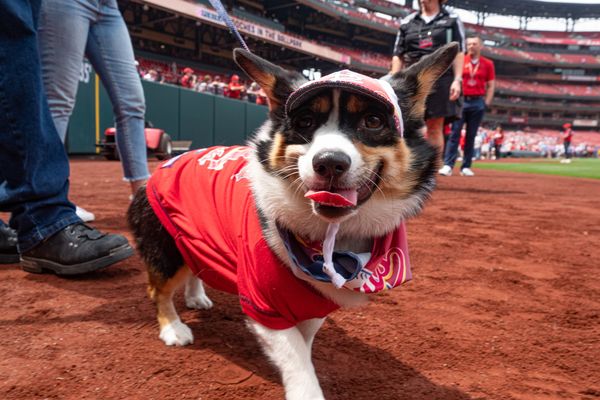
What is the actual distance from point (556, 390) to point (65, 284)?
209 cm

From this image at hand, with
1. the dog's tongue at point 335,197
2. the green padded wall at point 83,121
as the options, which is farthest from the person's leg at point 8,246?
the green padded wall at point 83,121

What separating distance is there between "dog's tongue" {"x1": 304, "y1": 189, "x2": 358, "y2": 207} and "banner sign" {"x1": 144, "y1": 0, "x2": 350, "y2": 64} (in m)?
17.3

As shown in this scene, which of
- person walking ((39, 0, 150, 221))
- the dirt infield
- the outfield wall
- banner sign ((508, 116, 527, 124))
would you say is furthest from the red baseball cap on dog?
banner sign ((508, 116, 527, 124))

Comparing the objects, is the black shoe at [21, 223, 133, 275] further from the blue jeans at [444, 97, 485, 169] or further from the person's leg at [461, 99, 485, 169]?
the person's leg at [461, 99, 485, 169]

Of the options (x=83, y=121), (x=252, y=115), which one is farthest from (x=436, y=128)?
(x=252, y=115)

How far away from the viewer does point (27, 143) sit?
6.96 feet

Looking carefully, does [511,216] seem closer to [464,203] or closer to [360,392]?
[464,203]

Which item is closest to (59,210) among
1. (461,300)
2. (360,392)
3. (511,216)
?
(360,392)

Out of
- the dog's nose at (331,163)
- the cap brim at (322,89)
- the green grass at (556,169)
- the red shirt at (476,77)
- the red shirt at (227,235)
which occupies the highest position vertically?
the red shirt at (476,77)

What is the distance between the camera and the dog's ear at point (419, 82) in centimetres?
154

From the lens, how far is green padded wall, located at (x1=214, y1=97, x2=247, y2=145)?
1666cm

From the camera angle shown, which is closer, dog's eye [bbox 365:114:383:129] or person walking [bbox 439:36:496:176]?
dog's eye [bbox 365:114:383:129]

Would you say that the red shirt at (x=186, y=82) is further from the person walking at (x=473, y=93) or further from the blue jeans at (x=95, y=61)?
the blue jeans at (x=95, y=61)

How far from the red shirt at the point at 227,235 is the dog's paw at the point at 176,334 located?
205 mm
